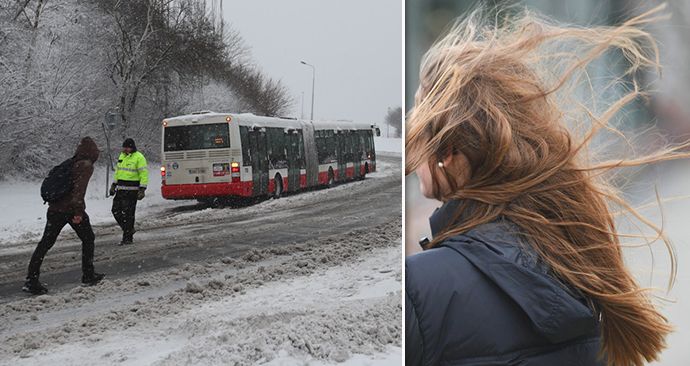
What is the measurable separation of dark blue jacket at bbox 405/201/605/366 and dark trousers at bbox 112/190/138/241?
44.0 inches

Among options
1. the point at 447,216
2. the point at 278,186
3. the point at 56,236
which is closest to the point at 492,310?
the point at 447,216

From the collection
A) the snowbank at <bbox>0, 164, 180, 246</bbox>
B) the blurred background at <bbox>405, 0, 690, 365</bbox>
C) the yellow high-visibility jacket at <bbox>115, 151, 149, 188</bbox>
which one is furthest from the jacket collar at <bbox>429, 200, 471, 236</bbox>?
the snowbank at <bbox>0, 164, 180, 246</bbox>

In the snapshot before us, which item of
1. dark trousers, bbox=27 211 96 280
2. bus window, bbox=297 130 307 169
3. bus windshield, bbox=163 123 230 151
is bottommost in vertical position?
dark trousers, bbox=27 211 96 280

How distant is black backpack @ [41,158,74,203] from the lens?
72.9 inches

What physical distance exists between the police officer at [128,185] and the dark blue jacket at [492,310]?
1.12 m

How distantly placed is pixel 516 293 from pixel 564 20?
1.19m

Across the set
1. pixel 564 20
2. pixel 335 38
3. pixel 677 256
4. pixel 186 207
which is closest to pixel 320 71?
pixel 335 38

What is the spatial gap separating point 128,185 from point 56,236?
0.78 feet

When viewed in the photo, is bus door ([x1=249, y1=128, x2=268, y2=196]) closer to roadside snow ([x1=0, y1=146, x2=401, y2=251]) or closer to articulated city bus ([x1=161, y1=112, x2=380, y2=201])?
articulated city bus ([x1=161, y1=112, x2=380, y2=201])

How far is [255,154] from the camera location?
2.10 m

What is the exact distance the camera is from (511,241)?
1.09 meters

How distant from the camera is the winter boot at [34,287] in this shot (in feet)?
6.01

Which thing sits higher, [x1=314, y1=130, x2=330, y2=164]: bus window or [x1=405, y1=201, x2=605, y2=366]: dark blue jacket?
[x1=314, y1=130, x2=330, y2=164]: bus window

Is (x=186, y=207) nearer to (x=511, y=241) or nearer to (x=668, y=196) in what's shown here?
(x=511, y=241)
